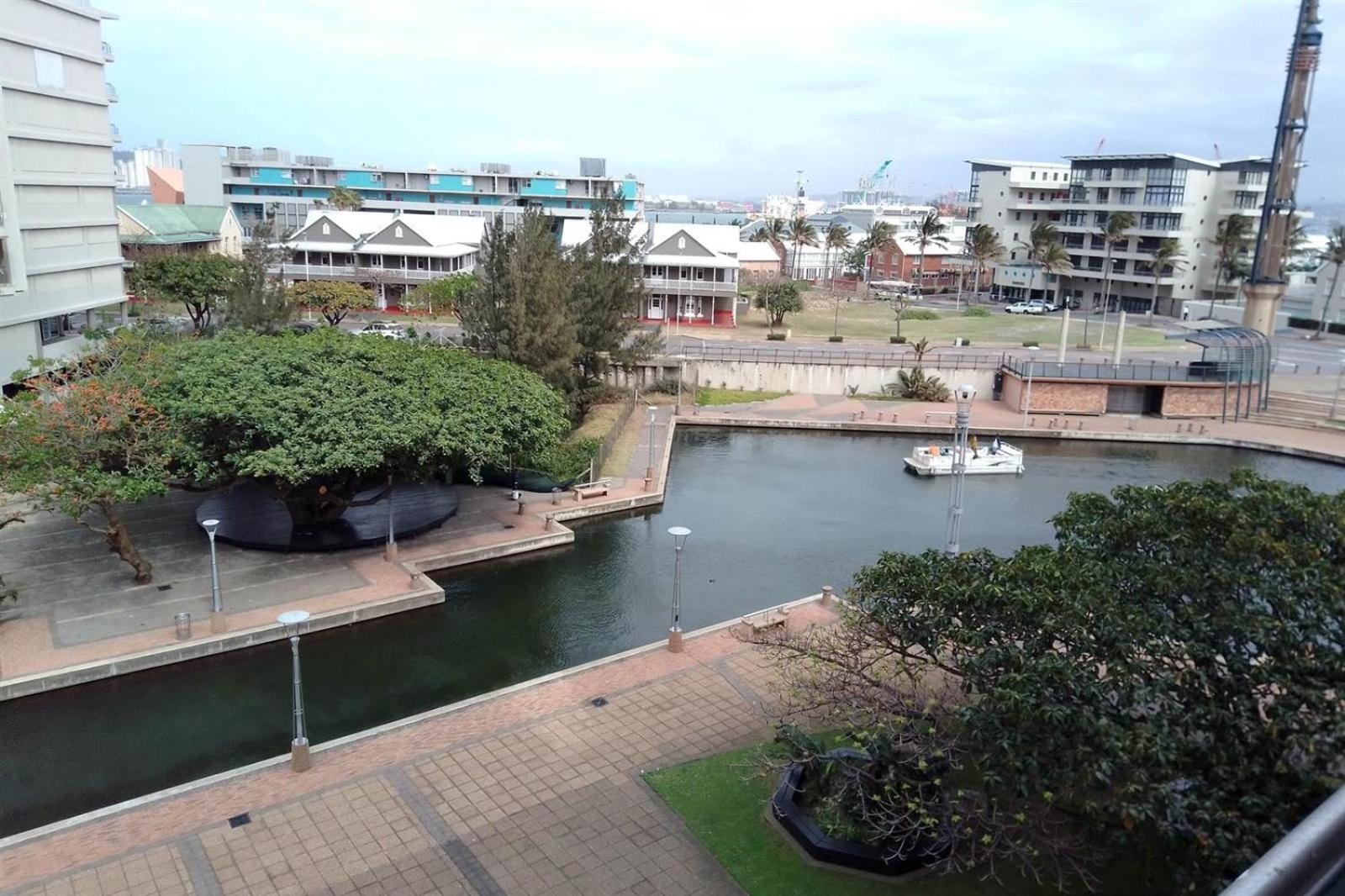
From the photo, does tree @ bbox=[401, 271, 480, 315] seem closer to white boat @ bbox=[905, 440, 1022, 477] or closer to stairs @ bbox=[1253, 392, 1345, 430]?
white boat @ bbox=[905, 440, 1022, 477]

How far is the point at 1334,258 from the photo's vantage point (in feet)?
205

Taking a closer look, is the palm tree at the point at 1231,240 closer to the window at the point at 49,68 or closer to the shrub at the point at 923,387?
the shrub at the point at 923,387

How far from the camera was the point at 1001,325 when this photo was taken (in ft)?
213

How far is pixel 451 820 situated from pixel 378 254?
5184cm

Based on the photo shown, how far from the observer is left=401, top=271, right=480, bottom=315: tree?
52.3 meters

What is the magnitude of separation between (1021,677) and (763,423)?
30.5 meters

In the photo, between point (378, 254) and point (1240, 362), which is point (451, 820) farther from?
point (378, 254)

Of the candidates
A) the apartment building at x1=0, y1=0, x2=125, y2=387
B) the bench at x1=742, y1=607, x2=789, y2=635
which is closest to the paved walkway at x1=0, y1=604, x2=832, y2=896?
the bench at x1=742, y1=607, x2=789, y2=635

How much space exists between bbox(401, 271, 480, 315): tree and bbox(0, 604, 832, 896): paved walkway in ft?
123

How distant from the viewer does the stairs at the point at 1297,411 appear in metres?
40.8

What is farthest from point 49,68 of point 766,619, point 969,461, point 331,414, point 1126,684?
point 1126,684

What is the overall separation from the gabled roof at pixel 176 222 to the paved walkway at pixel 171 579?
4333cm

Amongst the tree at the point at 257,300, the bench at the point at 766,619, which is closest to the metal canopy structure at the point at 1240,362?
the bench at the point at 766,619

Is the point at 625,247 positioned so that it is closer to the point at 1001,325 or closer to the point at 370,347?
the point at 370,347
